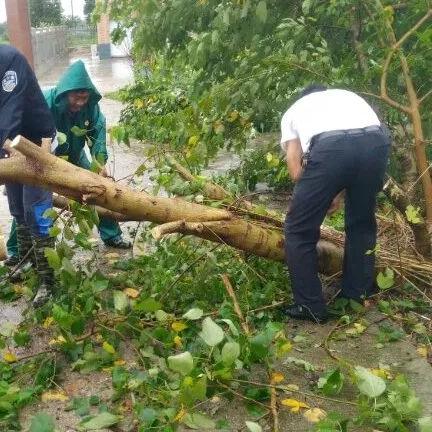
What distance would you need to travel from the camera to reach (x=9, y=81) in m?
3.84

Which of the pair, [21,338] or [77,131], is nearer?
[21,338]

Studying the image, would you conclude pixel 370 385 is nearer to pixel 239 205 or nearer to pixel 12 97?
pixel 239 205

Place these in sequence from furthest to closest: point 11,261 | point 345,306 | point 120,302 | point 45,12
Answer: point 45,12 < point 11,261 < point 345,306 < point 120,302

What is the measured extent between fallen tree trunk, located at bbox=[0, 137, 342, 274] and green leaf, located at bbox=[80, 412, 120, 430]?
947mm

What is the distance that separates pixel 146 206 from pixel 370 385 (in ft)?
5.15

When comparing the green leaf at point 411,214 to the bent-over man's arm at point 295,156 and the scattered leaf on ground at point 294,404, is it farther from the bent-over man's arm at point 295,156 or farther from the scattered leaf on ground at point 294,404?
the scattered leaf on ground at point 294,404

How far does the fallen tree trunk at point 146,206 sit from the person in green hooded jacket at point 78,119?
735 mm

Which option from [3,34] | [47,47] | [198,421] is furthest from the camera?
[3,34]

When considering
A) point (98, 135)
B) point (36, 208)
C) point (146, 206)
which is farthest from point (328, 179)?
point (98, 135)

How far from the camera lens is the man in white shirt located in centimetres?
350

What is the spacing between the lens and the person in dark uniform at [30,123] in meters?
3.83

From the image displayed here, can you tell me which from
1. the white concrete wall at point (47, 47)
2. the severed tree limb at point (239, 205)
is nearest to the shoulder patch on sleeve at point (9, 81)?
the severed tree limb at point (239, 205)

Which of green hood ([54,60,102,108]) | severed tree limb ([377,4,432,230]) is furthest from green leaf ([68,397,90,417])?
severed tree limb ([377,4,432,230])

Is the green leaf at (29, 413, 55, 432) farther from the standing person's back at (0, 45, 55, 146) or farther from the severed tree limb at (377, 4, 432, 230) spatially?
the severed tree limb at (377, 4, 432, 230)
